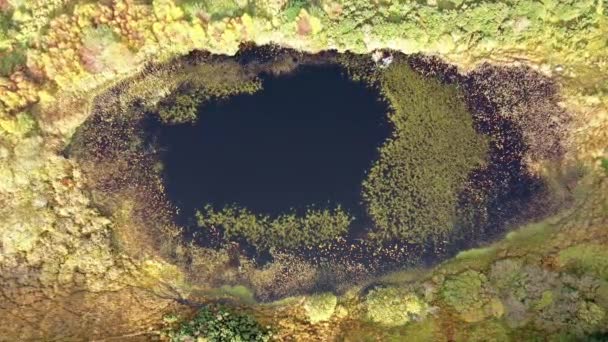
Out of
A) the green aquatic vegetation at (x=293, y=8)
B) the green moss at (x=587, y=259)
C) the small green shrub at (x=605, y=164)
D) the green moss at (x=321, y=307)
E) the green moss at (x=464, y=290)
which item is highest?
the green aquatic vegetation at (x=293, y=8)

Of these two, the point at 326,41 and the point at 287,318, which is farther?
the point at 326,41

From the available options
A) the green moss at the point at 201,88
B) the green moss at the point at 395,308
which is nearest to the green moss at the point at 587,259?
the green moss at the point at 395,308

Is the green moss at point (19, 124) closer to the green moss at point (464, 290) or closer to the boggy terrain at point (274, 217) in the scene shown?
the boggy terrain at point (274, 217)

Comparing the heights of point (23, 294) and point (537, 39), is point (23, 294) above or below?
below

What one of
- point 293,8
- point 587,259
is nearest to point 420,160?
point 587,259

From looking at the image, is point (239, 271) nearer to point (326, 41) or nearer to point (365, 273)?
point (365, 273)

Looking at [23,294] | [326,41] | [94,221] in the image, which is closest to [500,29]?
[326,41]

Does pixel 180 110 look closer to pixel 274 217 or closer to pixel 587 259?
pixel 274 217
